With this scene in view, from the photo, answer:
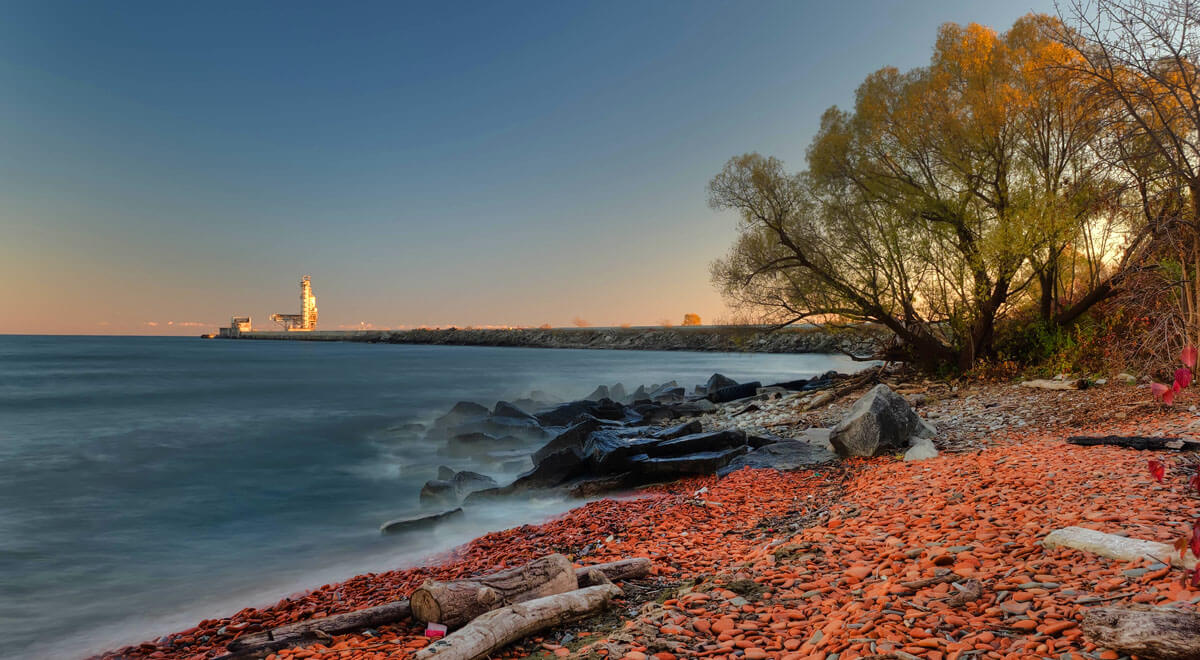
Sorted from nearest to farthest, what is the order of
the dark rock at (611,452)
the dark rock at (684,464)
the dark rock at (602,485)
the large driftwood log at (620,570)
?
1. the large driftwood log at (620,570)
2. the dark rock at (684,464)
3. the dark rock at (602,485)
4. the dark rock at (611,452)

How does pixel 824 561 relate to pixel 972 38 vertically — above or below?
below

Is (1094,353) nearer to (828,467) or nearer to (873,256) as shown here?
(873,256)

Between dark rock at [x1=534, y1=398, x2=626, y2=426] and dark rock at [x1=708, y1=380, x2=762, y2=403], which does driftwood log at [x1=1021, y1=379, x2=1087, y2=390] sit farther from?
dark rock at [x1=534, y1=398, x2=626, y2=426]

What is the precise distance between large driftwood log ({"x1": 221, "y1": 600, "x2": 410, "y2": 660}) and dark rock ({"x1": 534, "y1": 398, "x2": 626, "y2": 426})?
39.8 feet

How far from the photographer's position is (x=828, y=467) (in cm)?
833

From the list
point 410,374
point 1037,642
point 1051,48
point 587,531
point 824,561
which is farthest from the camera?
point 410,374

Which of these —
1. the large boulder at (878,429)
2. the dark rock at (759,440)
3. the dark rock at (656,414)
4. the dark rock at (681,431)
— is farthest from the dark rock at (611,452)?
the dark rock at (656,414)

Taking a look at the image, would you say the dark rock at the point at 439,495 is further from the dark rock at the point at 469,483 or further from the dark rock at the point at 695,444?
the dark rock at the point at 695,444

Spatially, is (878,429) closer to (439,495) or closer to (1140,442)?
(1140,442)

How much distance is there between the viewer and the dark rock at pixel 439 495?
33.7 feet

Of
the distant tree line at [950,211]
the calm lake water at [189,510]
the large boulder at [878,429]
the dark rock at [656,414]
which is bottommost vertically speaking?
the calm lake water at [189,510]

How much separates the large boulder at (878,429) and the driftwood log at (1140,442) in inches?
83.8

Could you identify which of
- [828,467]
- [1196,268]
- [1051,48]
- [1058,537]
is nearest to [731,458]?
[828,467]

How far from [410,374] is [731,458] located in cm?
3575
